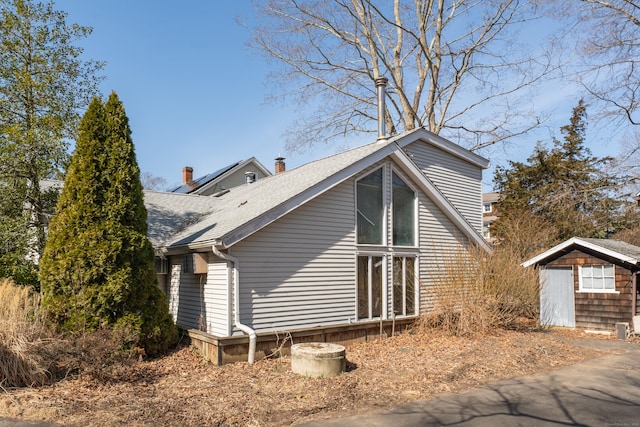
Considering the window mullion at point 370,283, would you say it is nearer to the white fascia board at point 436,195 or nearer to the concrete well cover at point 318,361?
the white fascia board at point 436,195

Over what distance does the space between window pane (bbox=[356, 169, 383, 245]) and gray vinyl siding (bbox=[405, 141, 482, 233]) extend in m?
4.21

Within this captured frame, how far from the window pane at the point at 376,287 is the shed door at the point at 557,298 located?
635 centimetres

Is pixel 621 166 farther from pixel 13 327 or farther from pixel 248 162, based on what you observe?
pixel 248 162

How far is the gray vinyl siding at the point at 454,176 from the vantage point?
1591 centimetres

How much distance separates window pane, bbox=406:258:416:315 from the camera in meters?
12.0

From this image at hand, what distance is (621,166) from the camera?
1484cm

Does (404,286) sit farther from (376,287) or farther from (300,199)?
(300,199)

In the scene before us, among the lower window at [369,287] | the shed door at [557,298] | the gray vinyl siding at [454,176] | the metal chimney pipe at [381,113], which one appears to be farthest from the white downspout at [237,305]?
the shed door at [557,298]

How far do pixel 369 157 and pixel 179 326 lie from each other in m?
5.85

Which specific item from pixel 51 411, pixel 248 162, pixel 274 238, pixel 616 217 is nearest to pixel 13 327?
pixel 51 411

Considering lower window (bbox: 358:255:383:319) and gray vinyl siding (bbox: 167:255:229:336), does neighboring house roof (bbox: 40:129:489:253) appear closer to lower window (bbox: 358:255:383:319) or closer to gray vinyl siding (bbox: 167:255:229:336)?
gray vinyl siding (bbox: 167:255:229:336)

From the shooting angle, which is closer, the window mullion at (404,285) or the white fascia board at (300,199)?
the white fascia board at (300,199)

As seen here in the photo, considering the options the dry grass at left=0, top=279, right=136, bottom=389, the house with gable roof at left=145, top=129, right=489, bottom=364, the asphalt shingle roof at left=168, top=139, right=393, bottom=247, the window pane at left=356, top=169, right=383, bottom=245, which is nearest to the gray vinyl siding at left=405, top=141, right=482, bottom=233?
the house with gable roof at left=145, top=129, right=489, bottom=364

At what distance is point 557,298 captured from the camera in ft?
49.1
